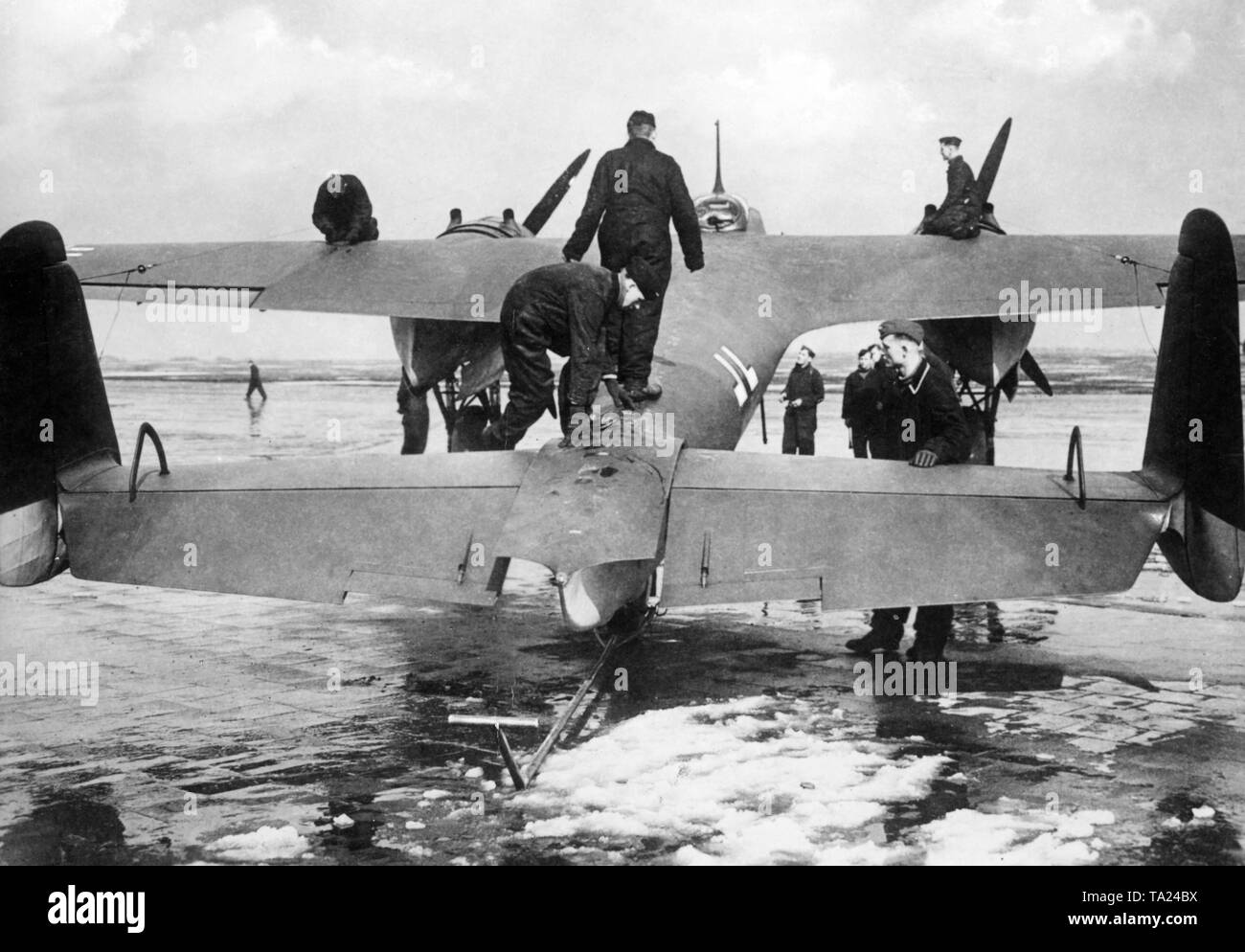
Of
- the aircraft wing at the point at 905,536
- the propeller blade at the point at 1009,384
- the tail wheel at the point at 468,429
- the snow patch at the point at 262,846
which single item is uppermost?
the propeller blade at the point at 1009,384

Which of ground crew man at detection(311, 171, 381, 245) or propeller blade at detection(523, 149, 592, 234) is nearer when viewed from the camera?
ground crew man at detection(311, 171, 381, 245)

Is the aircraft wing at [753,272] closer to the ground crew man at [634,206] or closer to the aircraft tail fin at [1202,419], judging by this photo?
the ground crew man at [634,206]

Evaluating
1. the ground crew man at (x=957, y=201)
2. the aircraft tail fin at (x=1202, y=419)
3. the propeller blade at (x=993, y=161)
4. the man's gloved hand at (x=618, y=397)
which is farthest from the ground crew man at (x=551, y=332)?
the propeller blade at (x=993, y=161)

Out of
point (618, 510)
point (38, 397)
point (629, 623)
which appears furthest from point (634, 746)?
point (38, 397)

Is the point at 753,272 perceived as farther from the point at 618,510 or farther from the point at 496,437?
the point at 618,510

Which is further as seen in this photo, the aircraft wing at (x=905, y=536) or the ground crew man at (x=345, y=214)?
the ground crew man at (x=345, y=214)

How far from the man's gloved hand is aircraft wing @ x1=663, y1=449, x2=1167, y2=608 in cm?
127

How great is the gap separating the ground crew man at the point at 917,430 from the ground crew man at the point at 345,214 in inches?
234

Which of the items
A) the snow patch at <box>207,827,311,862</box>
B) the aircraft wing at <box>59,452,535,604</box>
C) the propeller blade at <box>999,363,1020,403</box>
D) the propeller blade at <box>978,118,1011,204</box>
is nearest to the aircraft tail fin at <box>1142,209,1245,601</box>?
the aircraft wing at <box>59,452,535,604</box>

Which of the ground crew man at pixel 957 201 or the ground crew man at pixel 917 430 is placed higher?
the ground crew man at pixel 957 201

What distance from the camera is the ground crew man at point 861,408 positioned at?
1303 cm

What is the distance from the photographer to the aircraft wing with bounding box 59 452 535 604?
19.1 ft

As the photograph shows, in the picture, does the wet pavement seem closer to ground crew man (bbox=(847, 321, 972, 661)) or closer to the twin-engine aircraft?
ground crew man (bbox=(847, 321, 972, 661))

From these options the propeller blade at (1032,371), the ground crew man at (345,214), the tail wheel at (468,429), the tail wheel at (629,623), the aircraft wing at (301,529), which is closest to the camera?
the aircraft wing at (301,529)
